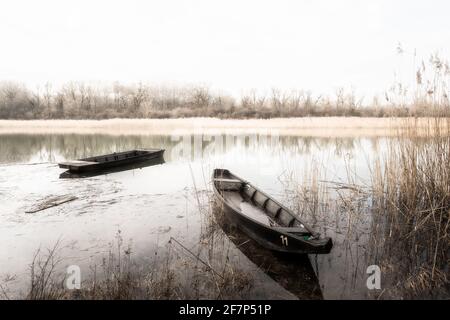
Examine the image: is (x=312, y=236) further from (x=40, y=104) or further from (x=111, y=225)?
(x=40, y=104)

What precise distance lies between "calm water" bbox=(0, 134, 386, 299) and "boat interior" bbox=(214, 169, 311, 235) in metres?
0.57

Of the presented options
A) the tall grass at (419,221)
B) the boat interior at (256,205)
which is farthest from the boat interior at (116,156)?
the tall grass at (419,221)

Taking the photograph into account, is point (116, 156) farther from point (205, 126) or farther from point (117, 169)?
point (205, 126)

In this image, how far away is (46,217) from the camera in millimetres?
6645

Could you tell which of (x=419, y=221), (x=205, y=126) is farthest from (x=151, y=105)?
(x=419, y=221)

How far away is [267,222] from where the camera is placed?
5664 mm

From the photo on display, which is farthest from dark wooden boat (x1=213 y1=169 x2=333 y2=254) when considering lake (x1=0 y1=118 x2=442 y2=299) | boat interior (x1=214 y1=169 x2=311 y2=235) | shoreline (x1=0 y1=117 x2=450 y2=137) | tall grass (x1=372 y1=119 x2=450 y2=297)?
shoreline (x1=0 y1=117 x2=450 y2=137)

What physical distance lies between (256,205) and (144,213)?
2570 mm

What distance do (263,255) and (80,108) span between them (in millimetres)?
50437

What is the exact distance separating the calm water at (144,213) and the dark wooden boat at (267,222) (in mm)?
429

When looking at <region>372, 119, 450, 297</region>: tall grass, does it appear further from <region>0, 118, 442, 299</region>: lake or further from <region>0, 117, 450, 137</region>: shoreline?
<region>0, 117, 450, 137</region>: shoreline

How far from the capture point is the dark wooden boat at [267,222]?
4102 mm
